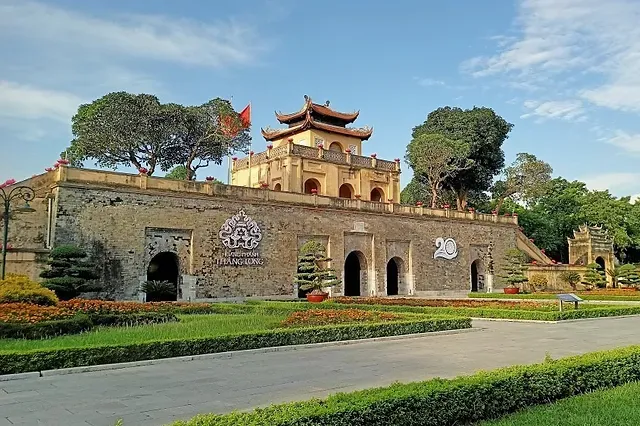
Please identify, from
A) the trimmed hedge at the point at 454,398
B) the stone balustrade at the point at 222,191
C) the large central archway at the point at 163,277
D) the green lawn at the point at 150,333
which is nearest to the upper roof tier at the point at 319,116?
the stone balustrade at the point at 222,191

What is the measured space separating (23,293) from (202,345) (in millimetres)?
7010

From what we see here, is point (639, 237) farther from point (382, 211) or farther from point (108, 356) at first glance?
point (108, 356)

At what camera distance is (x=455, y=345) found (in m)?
10.6

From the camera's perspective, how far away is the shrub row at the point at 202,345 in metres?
7.57

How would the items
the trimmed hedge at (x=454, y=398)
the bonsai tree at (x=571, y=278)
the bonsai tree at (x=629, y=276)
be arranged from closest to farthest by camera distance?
the trimmed hedge at (x=454, y=398), the bonsai tree at (x=629, y=276), the bonsai tree at (x=571, y=278)

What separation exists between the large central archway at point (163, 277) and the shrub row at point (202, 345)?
12423 millimetres

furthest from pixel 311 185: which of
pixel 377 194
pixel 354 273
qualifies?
pixel 354 273

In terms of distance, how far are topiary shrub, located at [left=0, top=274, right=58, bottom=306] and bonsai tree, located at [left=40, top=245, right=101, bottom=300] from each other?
3.04 meters

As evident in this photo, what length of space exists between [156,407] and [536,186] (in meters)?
43.0

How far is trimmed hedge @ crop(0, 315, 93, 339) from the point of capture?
997 centimetres

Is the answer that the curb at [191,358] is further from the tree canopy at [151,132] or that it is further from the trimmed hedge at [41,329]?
the tree canopy at [151,132]

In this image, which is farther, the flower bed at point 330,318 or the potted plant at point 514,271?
the potted plant at point 514,271

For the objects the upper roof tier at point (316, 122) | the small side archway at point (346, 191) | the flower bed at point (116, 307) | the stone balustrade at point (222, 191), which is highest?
the upper roof tier at point (316, 122)

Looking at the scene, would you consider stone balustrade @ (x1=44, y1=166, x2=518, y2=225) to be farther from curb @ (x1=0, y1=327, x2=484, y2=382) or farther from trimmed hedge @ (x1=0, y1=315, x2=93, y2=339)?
curb @ (x1=0, y1=327, x2=484, y2=382)
